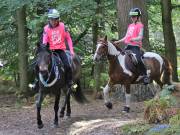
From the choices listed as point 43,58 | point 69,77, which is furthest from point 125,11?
point 43,58

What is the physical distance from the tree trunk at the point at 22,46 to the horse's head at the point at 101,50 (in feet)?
20.3

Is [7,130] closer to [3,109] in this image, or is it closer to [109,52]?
[109,52]

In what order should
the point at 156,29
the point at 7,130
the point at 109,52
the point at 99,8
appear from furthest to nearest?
the point at 156,29
the point at 99,8
the point at 109,52
the point at 7,130

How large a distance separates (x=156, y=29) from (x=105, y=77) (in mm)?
3651

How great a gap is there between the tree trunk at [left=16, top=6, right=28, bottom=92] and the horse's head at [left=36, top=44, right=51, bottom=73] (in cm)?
Result: 724

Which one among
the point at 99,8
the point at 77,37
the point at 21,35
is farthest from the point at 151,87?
the point at 21,35

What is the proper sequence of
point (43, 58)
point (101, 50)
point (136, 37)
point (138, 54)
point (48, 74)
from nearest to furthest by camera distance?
point (43, 58) < point (48, 74) < point (101, 50) < point (136, 37) < point (138, 54)

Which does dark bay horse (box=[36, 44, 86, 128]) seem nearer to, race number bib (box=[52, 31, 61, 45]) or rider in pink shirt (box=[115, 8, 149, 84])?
race number bib (box=[52, 31, 61, 45])

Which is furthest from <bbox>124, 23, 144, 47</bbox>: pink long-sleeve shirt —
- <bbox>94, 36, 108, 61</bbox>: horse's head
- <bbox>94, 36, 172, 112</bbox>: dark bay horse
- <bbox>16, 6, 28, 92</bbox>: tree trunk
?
<bbox>16, 6, 28, 92</bbox>: tree trunk

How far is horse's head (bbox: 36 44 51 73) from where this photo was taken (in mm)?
10109

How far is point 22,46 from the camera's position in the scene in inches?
693

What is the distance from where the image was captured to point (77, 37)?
17922mm

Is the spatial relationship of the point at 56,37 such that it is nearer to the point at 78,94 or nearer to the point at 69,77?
the point at 69,77

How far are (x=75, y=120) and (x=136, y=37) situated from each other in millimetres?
2748
